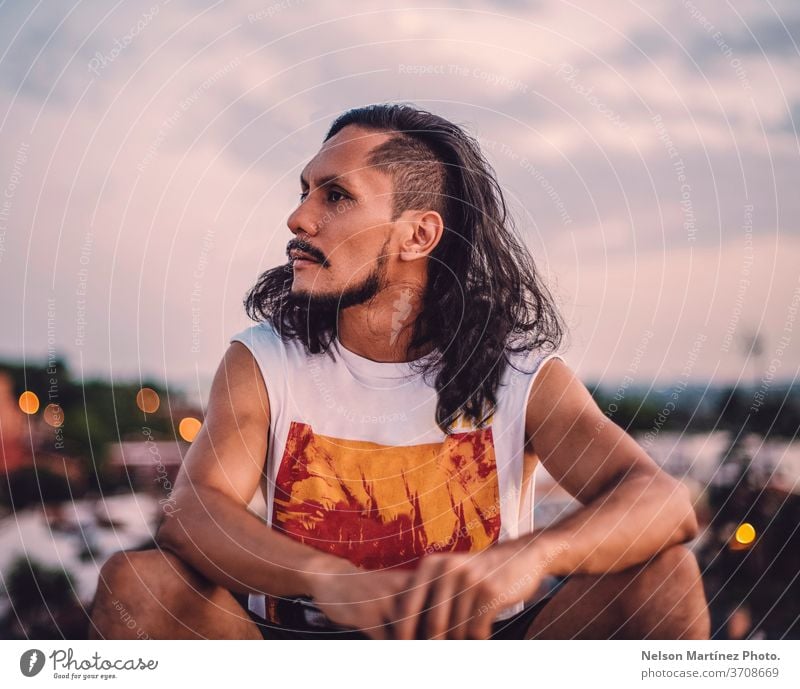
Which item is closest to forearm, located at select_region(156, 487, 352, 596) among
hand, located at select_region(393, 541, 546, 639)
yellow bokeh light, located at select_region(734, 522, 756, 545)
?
hand, located at select_region(393, 541, 546, 639)

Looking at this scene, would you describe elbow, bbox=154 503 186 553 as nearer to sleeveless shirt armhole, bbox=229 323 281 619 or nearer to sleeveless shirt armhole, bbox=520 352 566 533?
sleeveless shirt armhole, bbox=229 323 281 619

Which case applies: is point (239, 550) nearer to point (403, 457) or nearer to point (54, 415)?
point (403, 457)

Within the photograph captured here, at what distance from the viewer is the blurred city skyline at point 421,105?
57.6 inches

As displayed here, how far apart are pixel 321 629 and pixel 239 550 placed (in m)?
0.23

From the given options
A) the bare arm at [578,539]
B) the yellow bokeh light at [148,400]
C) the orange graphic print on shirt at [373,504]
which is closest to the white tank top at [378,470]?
the orange graphic print on shirt at [373,504]

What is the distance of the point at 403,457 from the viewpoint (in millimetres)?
1412

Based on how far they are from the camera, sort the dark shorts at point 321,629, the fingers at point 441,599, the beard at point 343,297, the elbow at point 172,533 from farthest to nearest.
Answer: the beard at point 343,297 < the dark shorts at point 321,629 < the elbow at point 172,533 < the fingers at point 441,599

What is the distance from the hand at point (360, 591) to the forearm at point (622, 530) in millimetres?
185

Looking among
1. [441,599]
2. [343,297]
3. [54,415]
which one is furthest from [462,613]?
[54,415]

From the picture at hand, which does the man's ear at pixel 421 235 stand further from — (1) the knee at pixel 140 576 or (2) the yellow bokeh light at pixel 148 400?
(1) the knee at pixel 140 576

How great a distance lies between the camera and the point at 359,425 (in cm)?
142
